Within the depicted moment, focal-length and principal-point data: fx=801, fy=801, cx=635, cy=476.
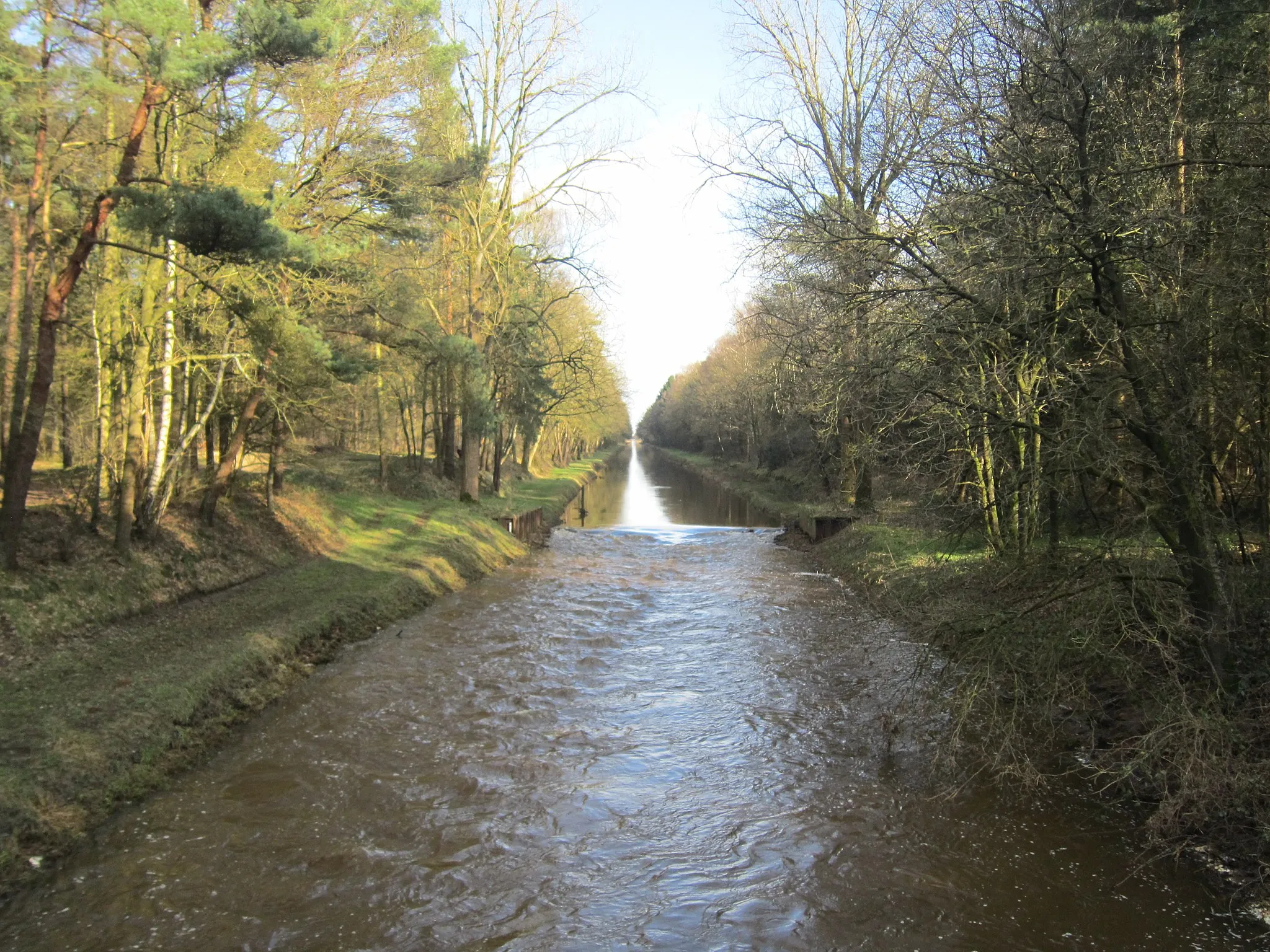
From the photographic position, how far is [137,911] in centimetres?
496

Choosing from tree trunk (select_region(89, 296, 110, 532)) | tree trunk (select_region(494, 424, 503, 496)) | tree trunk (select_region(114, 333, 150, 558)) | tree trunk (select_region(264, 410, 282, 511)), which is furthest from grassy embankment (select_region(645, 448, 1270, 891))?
tree trunk (select_region(494, 424, 503, 496))

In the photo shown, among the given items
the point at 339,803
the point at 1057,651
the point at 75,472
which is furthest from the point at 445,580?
the point at 1057,651

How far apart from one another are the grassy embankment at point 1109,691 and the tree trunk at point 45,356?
9314 mm

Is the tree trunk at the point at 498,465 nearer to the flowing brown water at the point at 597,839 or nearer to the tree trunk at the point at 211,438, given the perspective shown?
the tree trunk at the point at 211,438

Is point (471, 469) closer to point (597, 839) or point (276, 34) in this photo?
point (276, 34)

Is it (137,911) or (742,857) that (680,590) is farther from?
(137,911)

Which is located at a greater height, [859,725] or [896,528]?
[896,528]

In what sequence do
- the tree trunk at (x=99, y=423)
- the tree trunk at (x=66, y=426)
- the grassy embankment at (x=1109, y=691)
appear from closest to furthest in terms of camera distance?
the grassy embankment at (x=1109, y=691), the tree trunk at (x=99, y=423), the tree trunk at (x=66, y=426)

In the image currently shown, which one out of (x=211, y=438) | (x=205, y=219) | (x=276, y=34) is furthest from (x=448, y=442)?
(x=205, y=219)

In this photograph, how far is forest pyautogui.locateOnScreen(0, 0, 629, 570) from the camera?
8.05 m

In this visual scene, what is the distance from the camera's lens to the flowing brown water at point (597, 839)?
4.88 metres

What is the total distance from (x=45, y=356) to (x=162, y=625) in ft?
11.1

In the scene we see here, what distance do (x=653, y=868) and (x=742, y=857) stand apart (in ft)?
2.19

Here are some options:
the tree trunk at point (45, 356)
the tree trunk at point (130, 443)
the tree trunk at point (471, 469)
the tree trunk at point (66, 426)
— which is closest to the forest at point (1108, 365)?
the tree trunk at point (45, 356)
